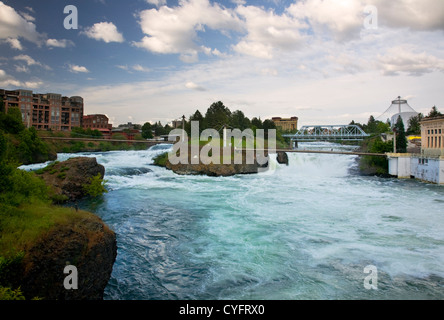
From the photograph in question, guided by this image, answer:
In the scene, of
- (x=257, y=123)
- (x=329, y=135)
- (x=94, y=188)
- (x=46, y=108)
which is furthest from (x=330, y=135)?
(x=46, y=108)

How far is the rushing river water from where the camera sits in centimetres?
830

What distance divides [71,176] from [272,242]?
48.4 ft

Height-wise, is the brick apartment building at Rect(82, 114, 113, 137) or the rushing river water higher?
the brick apartment building at Rect(82, 114, 113, 137)

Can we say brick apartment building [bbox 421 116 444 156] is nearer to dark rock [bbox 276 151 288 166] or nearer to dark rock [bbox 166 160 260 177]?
dark rock [bbox 276 151 288 166]

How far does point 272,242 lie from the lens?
12.0m

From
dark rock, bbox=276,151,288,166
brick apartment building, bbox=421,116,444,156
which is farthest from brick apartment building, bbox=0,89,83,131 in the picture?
brick apartment building, bbox=421,116,444,156

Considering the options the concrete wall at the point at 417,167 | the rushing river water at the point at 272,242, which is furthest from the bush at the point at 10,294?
the concrete wall at the point at 417,167

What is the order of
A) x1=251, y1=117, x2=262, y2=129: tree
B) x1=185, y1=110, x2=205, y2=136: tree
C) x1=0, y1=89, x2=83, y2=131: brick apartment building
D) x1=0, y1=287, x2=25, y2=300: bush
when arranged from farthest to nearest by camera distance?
1. x1=251, y1=117, x2=262, y2=129: tree
2. x1=0, y1=89, x2=83, y2=131: brick apartment building
3. x1=185, y1=110, x2=205, y2=136: tree
4. x1=0, y1=287, x2=25, y2=300: bush

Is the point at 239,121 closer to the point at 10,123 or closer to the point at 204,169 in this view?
the point at 204,169

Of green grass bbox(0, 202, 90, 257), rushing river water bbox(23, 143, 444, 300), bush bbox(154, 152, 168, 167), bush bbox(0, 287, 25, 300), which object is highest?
bush bbox(154, 152, 168, 167)

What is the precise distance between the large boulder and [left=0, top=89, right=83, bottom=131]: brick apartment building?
44442 mm
